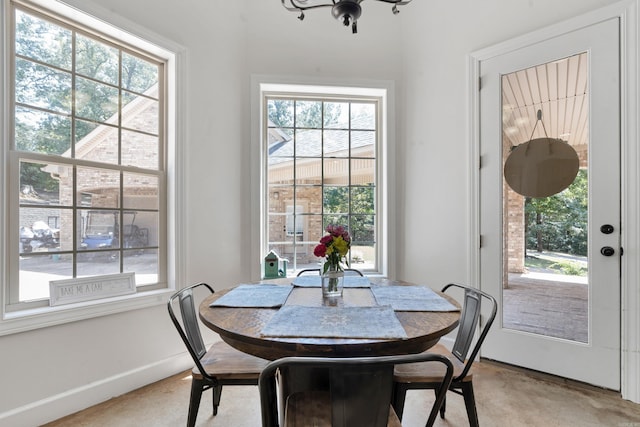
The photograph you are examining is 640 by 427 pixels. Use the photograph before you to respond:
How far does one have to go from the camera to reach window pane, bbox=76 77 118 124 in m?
2.03

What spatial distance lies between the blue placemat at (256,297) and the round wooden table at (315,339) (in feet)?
0.14

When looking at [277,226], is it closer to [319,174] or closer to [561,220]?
[319,174]

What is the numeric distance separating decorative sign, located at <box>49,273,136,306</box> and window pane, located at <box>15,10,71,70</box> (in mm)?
1329

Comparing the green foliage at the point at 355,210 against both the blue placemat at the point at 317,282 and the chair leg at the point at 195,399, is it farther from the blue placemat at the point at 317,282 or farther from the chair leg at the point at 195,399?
the chair leg at the point at 195,399

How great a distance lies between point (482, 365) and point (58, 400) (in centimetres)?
283

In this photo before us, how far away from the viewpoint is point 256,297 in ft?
5.12

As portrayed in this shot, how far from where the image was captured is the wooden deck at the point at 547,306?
2172 millimetres

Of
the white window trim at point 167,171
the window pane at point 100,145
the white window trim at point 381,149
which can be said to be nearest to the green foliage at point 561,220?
the white window trim at point 381,149

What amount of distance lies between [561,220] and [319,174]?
1.94m

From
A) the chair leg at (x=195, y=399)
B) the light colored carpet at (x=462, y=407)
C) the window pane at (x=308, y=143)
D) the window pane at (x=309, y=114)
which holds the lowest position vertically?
the light colored carpet at (x=462, y=407)

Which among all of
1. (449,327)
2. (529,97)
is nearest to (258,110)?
(529,97)

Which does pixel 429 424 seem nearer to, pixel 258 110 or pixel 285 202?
pixel 285 202

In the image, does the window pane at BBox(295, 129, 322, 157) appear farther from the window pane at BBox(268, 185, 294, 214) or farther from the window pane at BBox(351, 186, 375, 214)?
the window pane at BBox(351, 186, 375, 214)

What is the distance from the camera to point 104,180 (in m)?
2.15
